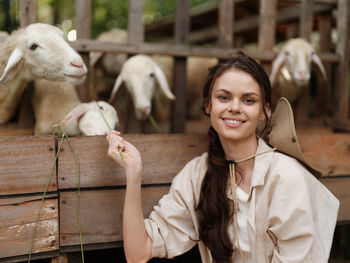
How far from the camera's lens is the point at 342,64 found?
4062 millimetres

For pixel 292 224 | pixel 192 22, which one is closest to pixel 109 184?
pixel 292 224

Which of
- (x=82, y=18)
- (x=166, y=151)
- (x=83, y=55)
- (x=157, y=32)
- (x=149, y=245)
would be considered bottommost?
(x=149, y=245)

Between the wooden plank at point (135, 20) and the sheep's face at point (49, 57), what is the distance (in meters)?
0.80

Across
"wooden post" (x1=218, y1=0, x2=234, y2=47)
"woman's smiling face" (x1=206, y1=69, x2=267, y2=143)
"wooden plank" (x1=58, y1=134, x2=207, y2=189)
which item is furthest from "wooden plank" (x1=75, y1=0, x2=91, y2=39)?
"woman's smiling face" (x1=206, y1=69, x2=267, y2=143)

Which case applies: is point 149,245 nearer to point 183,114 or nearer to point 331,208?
point 331,208

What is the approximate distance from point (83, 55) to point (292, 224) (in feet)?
7.31

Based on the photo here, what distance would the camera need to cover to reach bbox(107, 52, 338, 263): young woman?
172cm

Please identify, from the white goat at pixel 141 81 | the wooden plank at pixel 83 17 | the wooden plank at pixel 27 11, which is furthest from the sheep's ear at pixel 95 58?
the wooden plank at pixel 27 11

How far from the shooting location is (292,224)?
170cm

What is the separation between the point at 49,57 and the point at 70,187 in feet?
3.50

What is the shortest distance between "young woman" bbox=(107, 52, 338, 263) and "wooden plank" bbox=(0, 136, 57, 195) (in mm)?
335

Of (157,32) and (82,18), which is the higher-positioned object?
(157,32)

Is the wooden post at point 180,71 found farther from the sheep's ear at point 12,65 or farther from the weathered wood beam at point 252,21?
the weathered wood beam at point 252,21

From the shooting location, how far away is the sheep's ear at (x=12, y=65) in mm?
2465
